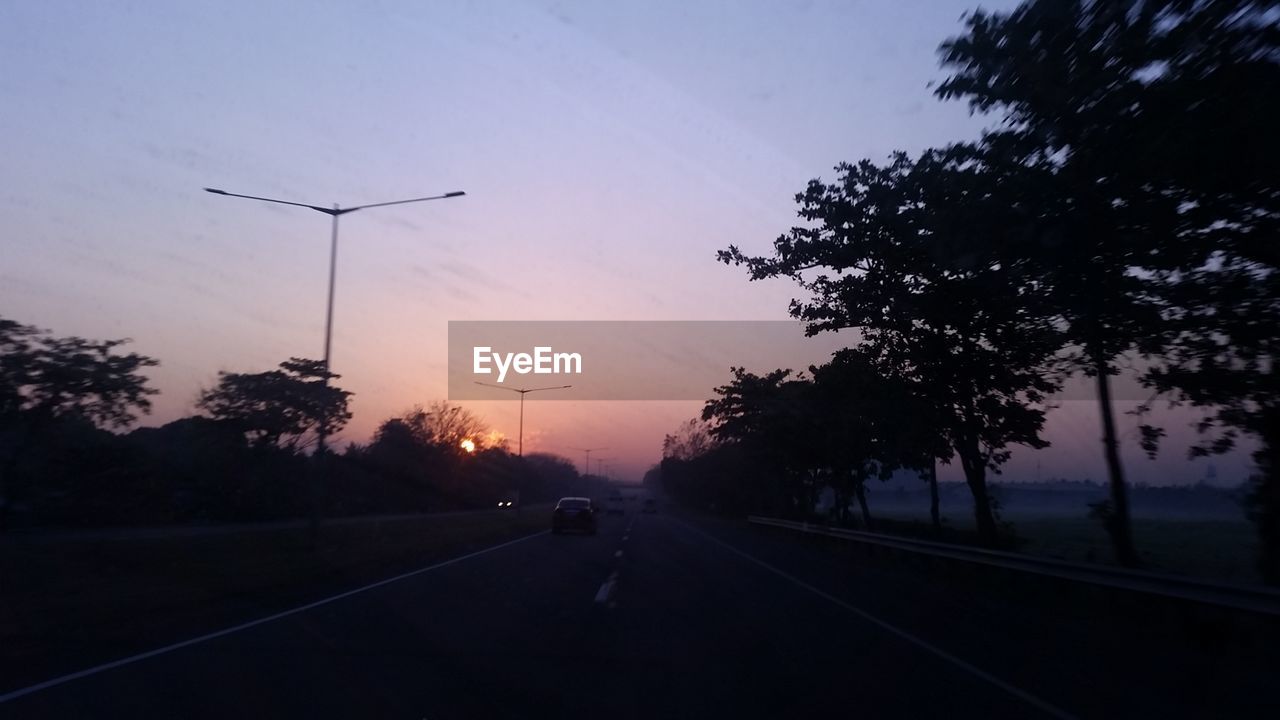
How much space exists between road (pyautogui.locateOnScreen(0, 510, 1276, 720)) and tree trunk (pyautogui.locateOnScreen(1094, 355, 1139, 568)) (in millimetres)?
2979

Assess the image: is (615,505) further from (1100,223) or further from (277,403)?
(1100,223)

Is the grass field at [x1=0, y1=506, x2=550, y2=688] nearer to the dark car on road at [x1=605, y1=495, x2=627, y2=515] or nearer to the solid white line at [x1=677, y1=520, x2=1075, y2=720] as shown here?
the solid white line at [x1=677, y1=520, x2=1075, y2=720]

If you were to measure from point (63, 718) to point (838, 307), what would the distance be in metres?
23.1

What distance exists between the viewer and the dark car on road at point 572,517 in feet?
148

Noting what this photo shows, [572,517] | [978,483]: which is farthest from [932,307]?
[572,517]

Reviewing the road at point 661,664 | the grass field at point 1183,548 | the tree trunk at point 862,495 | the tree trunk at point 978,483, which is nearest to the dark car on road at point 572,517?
the tree trunk at point 862,495

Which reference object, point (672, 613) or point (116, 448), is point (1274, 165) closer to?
point (672, 613)

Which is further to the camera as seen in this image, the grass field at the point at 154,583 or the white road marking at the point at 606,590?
the white road marking at the point at 606,590

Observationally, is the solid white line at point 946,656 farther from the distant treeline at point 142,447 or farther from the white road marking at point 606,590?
the distant treeline at point 142,447

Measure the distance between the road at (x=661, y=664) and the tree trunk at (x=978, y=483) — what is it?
9807 mm

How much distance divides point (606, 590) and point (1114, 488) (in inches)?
406

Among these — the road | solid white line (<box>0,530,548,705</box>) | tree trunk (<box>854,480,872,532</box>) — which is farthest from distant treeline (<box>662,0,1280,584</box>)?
tree trunk (<box>854,480,872,532</box>)

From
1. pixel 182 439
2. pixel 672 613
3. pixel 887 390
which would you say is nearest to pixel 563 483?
pixel 182 439

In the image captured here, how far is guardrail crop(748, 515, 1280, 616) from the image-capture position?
12.4m
